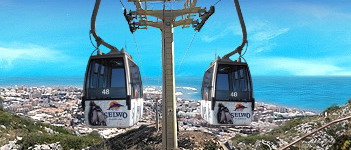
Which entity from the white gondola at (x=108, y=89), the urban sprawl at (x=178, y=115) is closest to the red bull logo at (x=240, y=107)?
the urban sprawl at (x=178, y=115)

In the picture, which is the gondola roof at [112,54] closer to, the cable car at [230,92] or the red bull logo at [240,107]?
the cable car at [230,92]

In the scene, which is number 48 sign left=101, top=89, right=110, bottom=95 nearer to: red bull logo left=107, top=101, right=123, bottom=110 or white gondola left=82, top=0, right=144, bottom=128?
white gondola left=82, top=0, right=144, bottom=128

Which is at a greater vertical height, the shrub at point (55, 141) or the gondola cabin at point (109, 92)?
the gondola cabin at point (109, 92)

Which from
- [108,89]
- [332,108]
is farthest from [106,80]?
[332,108]

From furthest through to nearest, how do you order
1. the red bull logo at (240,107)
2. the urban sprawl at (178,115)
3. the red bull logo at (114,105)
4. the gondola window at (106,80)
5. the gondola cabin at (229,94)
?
the urban sprawl at (178,115) → the red bull logo at (240,107) → the gondola cabin at (229,94) → the gondola window at (106,80) → the red bull logo at (114,105)

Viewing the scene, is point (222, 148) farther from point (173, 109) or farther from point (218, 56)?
point (218, 56)

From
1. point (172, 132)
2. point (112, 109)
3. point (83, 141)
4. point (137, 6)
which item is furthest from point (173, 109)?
point (83, 141)

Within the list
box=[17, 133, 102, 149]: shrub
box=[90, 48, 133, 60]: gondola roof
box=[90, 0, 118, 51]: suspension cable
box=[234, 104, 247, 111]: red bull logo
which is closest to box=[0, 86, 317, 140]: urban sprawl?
box=[234, 104, 247, 111]: red bull logo

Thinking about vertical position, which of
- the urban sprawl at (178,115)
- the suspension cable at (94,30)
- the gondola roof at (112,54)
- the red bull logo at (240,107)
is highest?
the suspension cable at (94,30)
